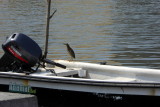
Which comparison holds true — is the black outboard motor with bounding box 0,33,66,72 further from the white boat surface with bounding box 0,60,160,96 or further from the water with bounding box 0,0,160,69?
the water with bounding box 0,0,160,69

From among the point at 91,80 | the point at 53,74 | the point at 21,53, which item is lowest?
the point at 53,74

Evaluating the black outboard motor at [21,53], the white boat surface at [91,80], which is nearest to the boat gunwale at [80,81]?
the white boat surface at [91,80]

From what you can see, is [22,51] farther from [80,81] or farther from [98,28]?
[98,28]

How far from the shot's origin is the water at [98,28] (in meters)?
17.8

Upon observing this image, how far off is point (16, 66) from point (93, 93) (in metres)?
1.87

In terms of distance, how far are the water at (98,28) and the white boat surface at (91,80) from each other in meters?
4.39

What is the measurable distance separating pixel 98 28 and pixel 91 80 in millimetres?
14992

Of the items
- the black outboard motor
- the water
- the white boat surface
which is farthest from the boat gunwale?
the water

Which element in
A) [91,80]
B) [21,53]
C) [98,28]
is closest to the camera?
[91,80]

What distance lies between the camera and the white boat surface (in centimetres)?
963

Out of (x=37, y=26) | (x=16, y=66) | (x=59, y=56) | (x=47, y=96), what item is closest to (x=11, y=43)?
(x=16, y=66)

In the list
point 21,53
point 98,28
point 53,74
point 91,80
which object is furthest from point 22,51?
point 98,28

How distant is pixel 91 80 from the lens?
32.7 feet

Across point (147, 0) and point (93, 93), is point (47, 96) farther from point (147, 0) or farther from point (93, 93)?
point (147, 0)
